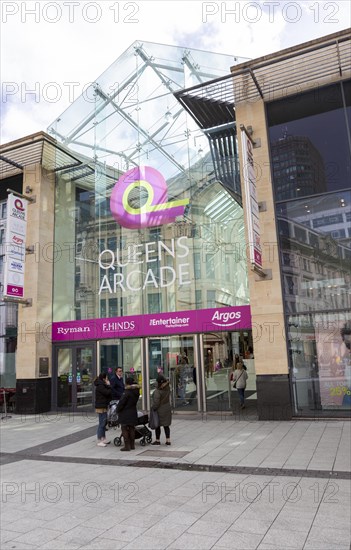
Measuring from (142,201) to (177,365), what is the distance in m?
6.16

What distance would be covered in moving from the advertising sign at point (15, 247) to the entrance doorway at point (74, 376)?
2.90m

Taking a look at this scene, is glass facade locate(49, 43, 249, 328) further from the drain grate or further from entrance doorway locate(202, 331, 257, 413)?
the drain grate

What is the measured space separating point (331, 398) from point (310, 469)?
199 inches

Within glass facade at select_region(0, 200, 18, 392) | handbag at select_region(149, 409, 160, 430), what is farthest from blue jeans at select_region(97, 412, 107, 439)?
glass facade at select_region(0, 200, 18, 392)

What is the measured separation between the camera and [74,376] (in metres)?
16.2

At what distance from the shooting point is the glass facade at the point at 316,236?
1187 centimetres

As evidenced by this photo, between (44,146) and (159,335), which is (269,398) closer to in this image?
(159,335)

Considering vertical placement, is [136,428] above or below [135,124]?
Result: below

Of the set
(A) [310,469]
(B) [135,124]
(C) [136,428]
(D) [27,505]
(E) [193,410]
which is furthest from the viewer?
(B) [135,124]

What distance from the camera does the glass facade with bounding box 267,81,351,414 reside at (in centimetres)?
1187

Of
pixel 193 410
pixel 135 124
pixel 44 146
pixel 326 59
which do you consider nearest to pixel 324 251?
pixel 326 59

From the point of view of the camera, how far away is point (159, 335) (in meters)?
14.6

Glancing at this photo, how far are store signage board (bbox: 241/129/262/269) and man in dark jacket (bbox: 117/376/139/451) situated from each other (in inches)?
185

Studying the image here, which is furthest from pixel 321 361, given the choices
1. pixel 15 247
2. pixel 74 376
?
pixel 15 247
